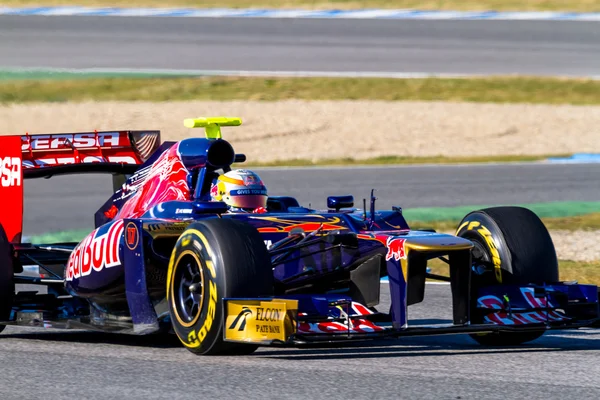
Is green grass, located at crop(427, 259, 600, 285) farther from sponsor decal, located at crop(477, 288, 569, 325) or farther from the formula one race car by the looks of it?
sponsor decal, located at crop(477, 288, 569, 325)

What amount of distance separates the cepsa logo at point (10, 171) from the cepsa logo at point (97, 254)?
1140 millimetres

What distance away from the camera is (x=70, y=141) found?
9.95m

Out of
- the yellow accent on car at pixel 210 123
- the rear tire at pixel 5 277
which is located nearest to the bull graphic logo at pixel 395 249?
the yellow accent on car at pixel 210 123

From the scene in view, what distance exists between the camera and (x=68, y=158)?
988 centimetres

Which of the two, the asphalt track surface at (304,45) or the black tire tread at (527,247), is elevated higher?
the asphalt track surface at (304,45)

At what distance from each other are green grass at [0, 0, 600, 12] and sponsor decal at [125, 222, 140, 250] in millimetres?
27204

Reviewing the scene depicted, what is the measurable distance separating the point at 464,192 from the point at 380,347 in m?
10.5

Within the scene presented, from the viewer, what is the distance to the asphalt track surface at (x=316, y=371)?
19.9 ft

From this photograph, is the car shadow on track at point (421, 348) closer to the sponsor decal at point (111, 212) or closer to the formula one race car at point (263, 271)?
the formula one race car at point (263, 271)

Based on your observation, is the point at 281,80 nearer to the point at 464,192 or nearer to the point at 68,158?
the point at 464,192

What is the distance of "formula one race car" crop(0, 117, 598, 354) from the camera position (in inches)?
271

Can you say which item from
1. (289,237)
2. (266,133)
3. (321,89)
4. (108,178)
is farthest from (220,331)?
(321,89)

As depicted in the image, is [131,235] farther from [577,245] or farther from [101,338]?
[577,245]

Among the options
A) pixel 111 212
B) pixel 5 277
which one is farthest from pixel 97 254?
pixel 111 212
